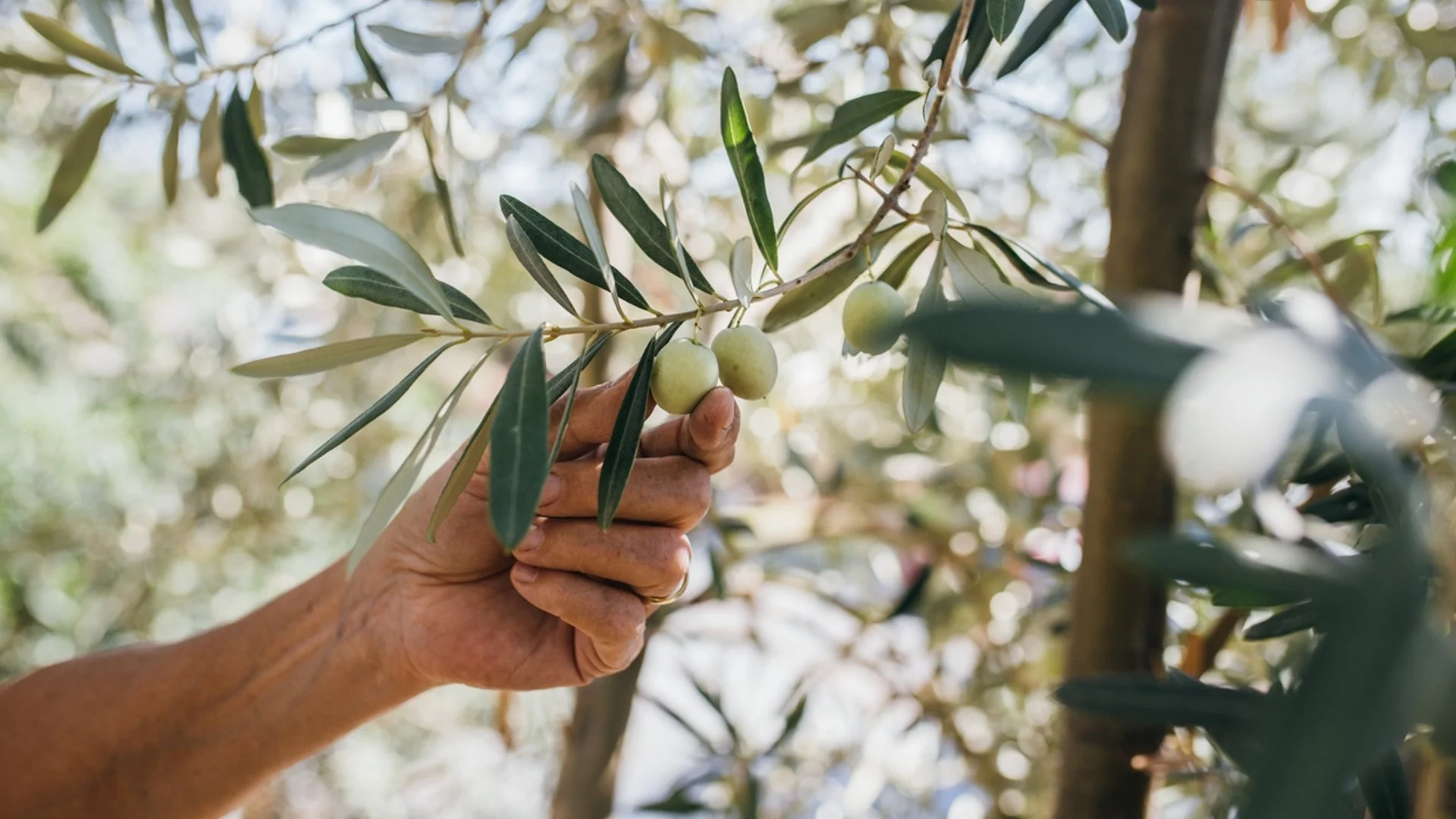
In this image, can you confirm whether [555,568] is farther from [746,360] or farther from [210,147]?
[210,147]

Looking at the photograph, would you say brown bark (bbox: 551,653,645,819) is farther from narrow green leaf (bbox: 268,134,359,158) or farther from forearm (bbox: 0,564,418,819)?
narrow green leaf (bbox: 268,134,359,158)

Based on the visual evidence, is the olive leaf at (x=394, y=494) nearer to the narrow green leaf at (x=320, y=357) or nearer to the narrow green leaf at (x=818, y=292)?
the narrow green leaf at (x=320, y=357)

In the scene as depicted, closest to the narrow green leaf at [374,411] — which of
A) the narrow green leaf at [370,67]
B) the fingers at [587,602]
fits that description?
the fingers at [587,602]

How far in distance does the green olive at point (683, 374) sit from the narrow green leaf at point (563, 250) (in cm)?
4

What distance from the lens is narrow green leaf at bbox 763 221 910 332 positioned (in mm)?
595

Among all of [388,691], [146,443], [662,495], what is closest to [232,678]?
[388,691]

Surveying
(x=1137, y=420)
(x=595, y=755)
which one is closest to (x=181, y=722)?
(x=595, y=755)

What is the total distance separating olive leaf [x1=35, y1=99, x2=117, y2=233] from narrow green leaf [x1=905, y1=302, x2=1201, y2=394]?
91 cm

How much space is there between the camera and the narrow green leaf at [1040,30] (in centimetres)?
61

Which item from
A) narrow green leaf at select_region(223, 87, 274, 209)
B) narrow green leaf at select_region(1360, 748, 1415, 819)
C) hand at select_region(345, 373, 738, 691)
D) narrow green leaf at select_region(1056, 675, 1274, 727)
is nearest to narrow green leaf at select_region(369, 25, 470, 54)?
narrow green leaf at select_region(223, 87, 274, 209)

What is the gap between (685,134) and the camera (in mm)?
1943

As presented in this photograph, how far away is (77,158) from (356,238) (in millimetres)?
657

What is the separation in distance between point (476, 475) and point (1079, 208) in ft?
4.65

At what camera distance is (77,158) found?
88 cm
